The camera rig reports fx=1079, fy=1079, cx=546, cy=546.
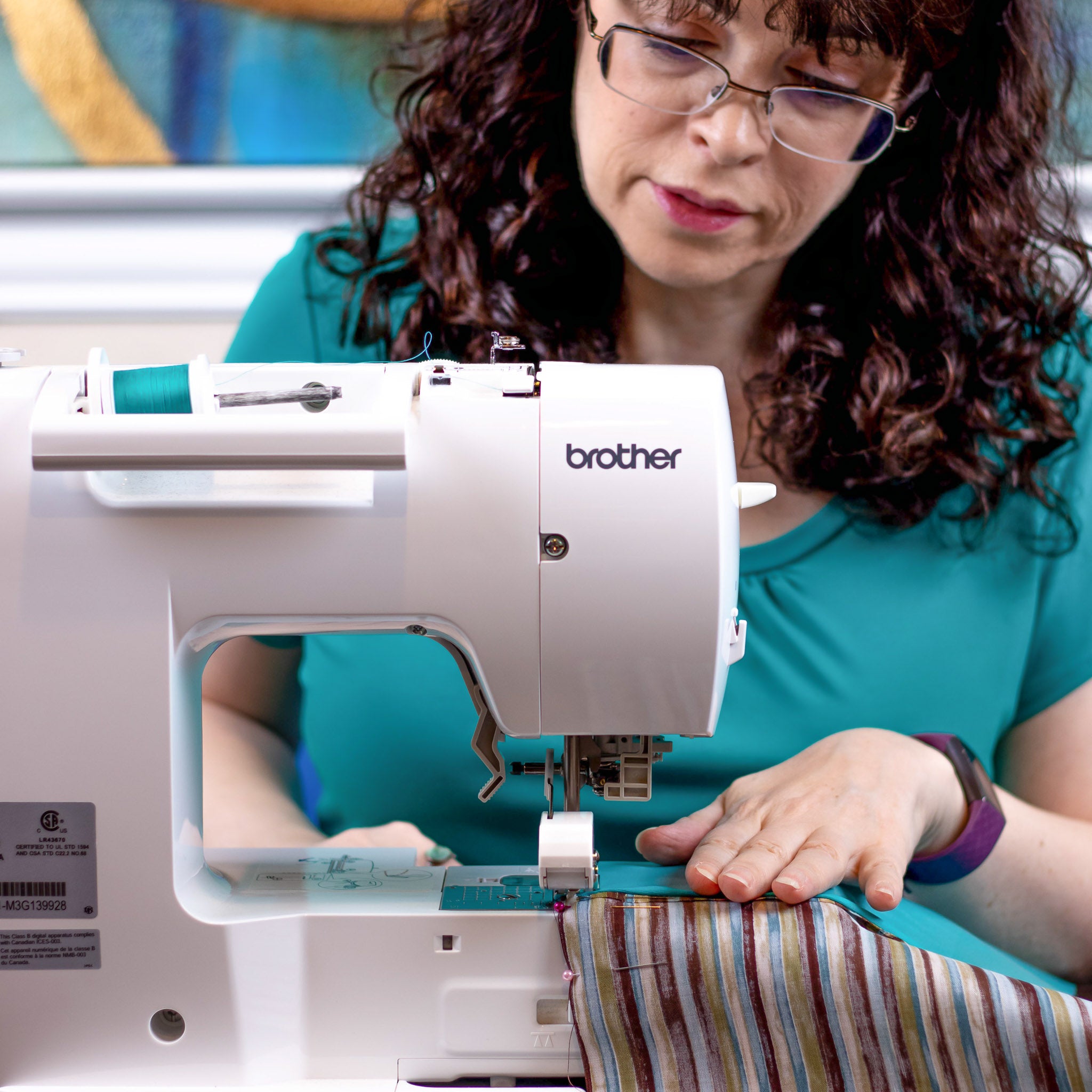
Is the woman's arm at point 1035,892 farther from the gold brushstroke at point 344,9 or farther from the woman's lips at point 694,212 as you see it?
the gold brushstroke at point 344,9

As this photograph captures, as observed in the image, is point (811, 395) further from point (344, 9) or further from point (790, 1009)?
point (344, 9)

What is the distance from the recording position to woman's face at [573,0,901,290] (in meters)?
0.94

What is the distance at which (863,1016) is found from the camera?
663mm

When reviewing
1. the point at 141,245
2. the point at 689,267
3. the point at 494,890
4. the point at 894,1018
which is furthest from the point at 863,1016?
the point at 141,245

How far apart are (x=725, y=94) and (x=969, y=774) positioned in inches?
24.9

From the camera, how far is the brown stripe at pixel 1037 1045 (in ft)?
2.09

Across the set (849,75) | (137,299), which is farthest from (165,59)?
(849,75)

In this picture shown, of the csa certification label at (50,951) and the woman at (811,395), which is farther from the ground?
the woman at (811,395)

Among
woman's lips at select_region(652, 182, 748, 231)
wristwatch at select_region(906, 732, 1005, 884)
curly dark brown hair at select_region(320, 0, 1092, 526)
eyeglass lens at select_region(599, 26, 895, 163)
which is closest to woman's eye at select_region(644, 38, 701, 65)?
eyeglass lens at select_region(599, 26, 895, 163)

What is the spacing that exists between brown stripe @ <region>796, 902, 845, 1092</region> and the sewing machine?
5.6 inches

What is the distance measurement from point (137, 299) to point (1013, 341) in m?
1.12

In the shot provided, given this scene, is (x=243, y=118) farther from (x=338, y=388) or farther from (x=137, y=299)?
(x=338, y=388)

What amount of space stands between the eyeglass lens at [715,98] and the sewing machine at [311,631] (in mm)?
393

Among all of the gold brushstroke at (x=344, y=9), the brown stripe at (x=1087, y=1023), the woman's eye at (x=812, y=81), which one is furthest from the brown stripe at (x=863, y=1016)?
the gold brushstroke at (x=344, y=9)
